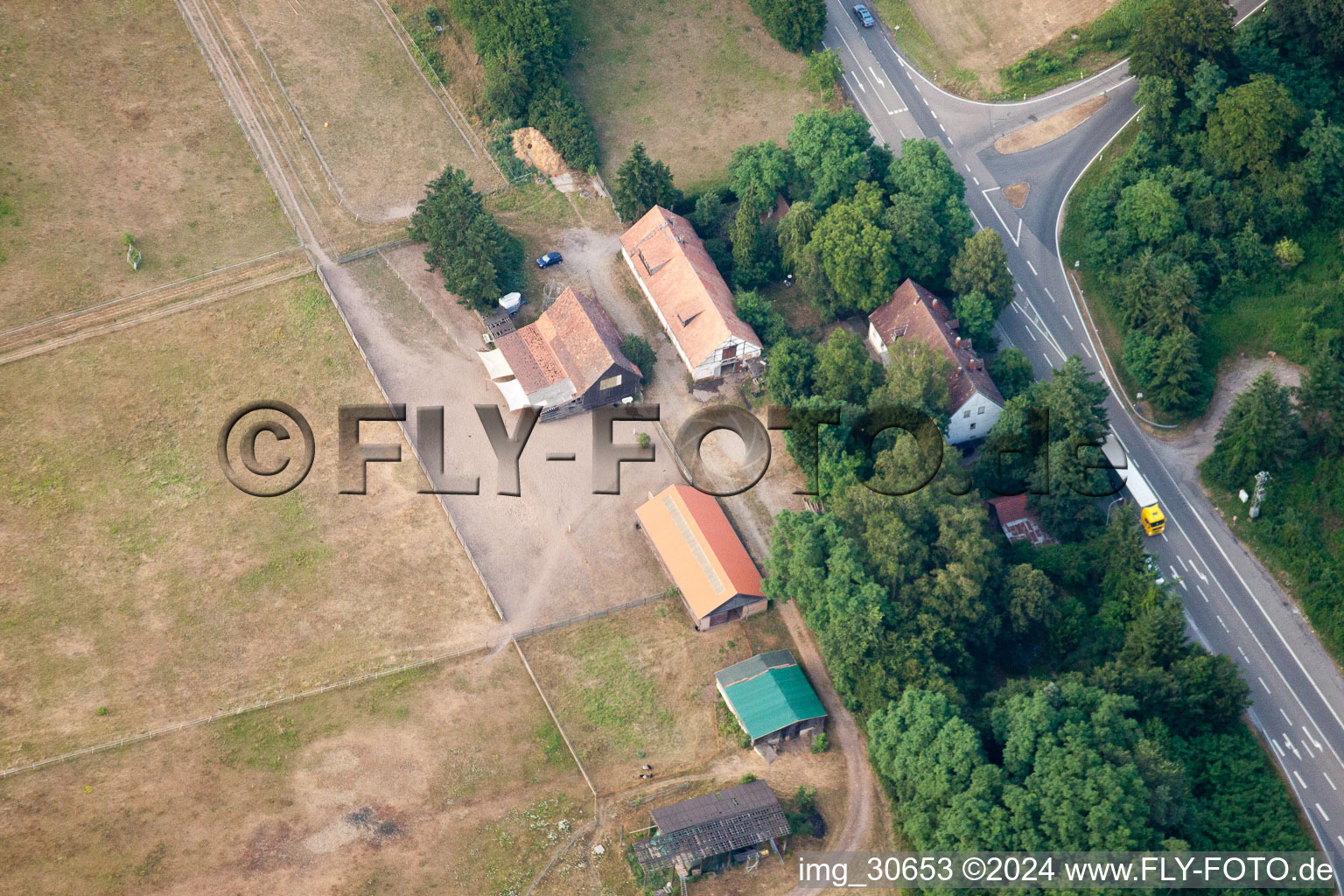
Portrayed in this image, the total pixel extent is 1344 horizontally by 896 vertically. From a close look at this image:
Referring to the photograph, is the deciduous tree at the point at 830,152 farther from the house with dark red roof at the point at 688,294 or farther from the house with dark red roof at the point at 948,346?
the house with dark red roof at the point at 688,294

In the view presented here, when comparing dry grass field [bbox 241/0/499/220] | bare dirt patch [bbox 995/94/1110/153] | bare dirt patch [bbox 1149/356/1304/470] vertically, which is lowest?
bare dirt patch [bbox 1149/356/1304/470]

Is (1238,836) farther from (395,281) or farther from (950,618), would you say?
(395,281)

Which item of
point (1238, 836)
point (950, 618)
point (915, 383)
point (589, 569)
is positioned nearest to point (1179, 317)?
point (915, 383)

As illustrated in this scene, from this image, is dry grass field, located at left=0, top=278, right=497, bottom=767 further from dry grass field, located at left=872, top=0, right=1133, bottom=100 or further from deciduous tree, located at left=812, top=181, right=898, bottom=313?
dry grass field, located at left=872, top=0, right=1133, bottom=100

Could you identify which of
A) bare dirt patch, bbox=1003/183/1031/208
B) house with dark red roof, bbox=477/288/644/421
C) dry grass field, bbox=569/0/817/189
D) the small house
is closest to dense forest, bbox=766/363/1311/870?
the small house

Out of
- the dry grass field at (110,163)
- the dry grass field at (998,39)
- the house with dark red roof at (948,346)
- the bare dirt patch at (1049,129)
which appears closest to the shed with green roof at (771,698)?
the house with dark red roof at (948,346)
